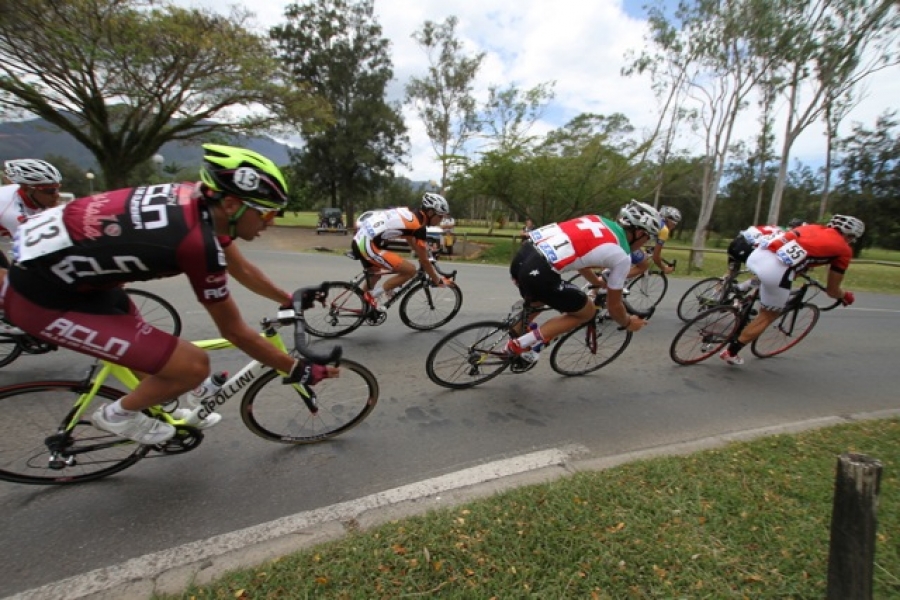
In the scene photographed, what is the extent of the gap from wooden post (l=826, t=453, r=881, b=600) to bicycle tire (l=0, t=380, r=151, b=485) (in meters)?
3.62

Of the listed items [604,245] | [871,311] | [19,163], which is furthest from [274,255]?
[871,311]

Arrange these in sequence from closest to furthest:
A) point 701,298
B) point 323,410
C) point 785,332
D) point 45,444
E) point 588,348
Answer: point 45,444
point 323,410
point 588,348
point 785,332
point 701,298

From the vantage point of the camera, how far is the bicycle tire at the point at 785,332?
5758 millimetres

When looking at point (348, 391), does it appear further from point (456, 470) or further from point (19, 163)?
point (19, 163)

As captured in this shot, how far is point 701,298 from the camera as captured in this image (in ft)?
25.1

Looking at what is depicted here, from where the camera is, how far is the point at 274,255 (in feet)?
43.2

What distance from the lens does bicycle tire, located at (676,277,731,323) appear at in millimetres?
7475

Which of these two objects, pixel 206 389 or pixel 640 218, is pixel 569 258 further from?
pixel 206 389

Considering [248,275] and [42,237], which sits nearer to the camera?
[42,237]

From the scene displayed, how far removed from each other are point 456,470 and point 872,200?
57.5 metres

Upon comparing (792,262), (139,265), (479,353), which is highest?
(139,265)

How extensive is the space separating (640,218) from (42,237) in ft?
14.5

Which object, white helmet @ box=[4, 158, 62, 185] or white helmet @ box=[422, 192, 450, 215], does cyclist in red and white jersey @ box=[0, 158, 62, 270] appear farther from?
white helmet @ box=[422, 192, 450, 215]

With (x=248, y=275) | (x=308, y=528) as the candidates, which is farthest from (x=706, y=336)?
(x=248, y=275)
